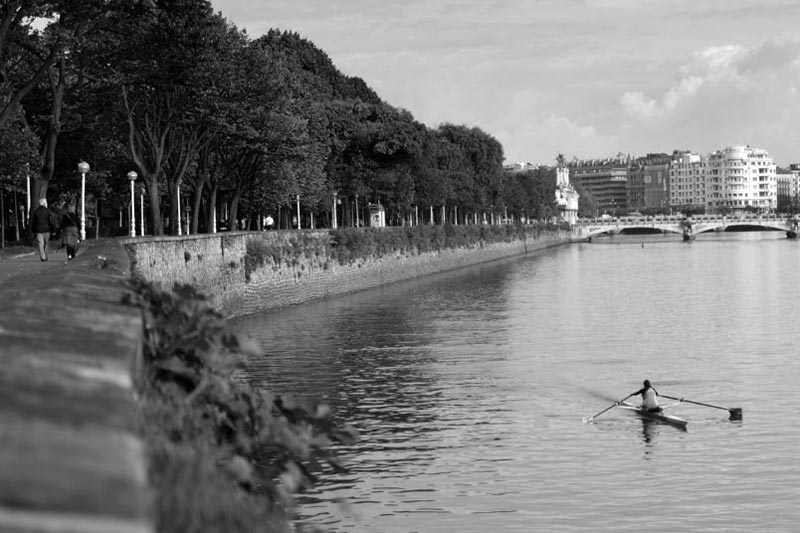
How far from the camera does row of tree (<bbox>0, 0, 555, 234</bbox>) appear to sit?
48719 mm

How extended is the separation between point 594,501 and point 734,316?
129ft

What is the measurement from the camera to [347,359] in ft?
133

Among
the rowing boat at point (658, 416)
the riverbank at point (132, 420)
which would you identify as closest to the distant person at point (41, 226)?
the rowing boat at point (658, 416)

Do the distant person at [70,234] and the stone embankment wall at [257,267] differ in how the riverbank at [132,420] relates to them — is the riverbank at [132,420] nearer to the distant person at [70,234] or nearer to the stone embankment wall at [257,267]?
the stone embankment wall at [257,267]

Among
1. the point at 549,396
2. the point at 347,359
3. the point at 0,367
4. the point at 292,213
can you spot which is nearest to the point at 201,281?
the point at 347,359

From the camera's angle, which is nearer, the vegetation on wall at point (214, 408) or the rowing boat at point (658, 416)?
the vegetation on wall at point (214, 408)

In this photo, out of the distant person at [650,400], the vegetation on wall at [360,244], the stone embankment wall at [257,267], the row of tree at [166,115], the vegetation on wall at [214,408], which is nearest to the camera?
the vegetation on wall at [214,408]

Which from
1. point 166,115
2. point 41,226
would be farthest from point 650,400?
point 166,115

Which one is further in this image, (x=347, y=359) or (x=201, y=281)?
(x=201, y=281)

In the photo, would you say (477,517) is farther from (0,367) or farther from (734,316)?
(734,316)

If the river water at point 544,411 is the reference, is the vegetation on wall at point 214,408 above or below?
above

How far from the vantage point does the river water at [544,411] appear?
20766 mm

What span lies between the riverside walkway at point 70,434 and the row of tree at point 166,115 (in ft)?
123

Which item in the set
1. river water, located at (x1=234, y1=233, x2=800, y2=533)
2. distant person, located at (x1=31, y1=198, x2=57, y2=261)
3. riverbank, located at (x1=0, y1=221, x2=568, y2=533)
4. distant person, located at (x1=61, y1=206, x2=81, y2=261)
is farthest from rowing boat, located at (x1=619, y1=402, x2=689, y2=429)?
riverbank, located at (x1=0, y1=221, x2=568, y2=533)
